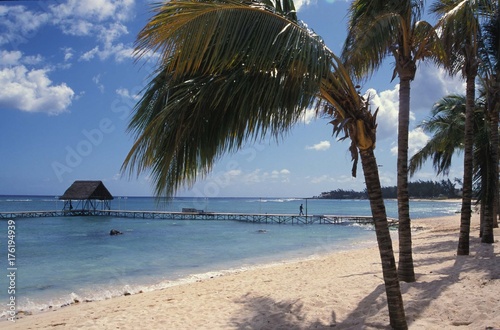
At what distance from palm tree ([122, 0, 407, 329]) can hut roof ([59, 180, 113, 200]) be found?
4824 cm

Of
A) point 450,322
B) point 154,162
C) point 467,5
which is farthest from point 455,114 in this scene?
point 154,162

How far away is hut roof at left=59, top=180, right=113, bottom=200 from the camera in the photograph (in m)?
48.7

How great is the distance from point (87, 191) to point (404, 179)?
158 feet

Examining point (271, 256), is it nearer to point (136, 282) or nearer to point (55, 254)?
point (136, 282)

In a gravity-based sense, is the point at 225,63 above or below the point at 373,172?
above

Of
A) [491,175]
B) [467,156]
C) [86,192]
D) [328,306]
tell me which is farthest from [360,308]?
[86,192]

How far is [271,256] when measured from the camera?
1970 centimetres

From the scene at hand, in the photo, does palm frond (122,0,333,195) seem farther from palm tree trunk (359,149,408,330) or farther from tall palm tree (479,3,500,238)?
tall palm tree (479,3,500,238)

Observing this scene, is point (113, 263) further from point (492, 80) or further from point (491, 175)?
point (492, 80)

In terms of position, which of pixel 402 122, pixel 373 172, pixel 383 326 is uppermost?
pixel 402 122

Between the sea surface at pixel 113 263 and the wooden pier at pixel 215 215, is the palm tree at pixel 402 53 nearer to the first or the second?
the sea surface at pixel 113 263

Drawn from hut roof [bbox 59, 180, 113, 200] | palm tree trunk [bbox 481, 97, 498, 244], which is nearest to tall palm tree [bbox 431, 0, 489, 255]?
palm tree trunk [bbox 481, 97, 498, 244]

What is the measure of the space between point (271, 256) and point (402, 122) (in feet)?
46.7

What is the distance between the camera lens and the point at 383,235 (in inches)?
171
